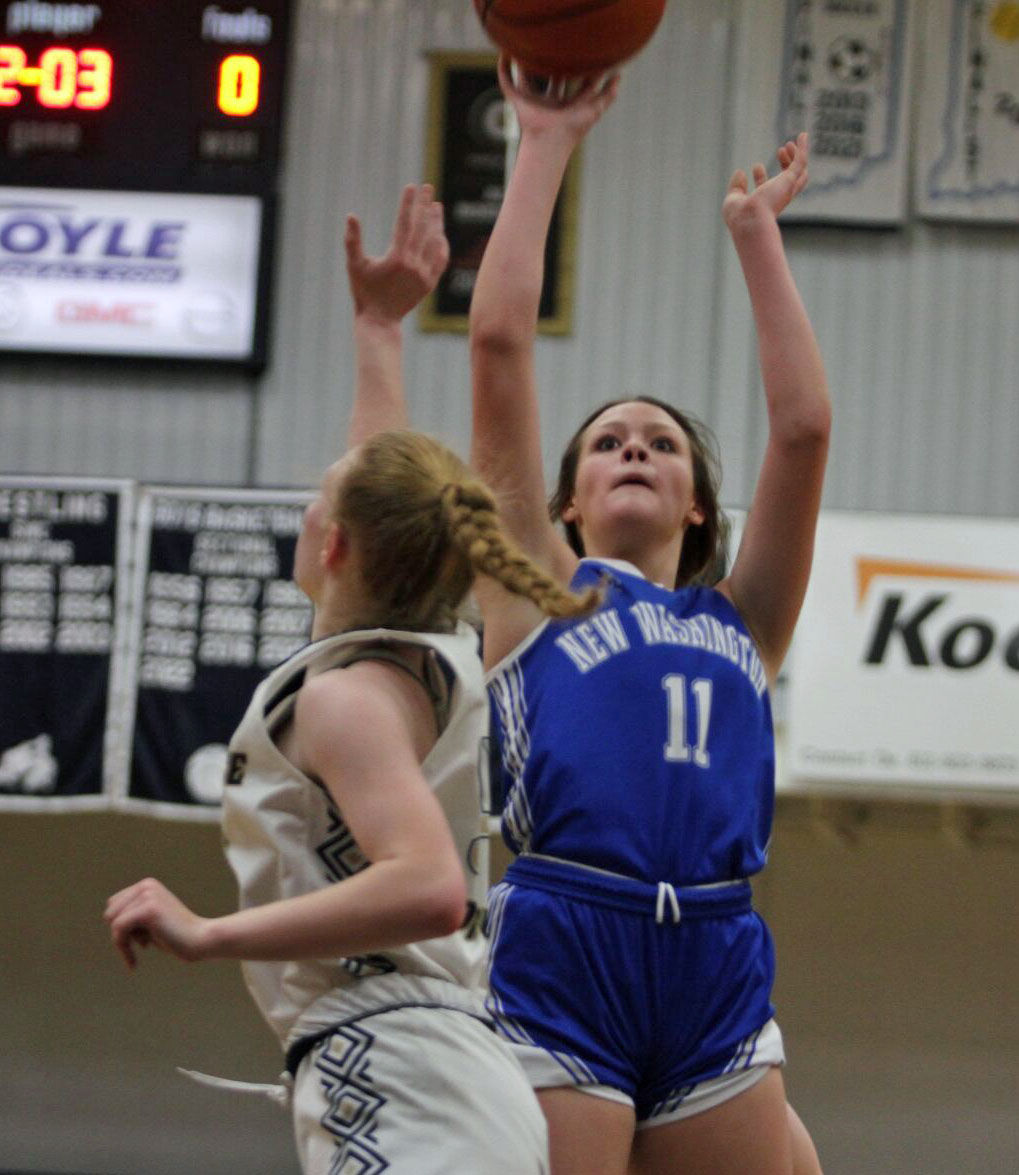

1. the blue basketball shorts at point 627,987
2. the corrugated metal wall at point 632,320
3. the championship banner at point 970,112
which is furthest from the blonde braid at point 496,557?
the championship banner at point 970,112

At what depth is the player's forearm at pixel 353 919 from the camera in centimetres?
148

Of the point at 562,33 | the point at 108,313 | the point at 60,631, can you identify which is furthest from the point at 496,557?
the point at 108,313

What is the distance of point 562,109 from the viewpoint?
225 cm

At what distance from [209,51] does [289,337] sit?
3.80ft

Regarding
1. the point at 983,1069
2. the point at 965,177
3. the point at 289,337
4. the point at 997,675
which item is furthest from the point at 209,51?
the point at 983,1069

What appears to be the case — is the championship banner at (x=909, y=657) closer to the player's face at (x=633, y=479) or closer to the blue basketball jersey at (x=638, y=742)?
the player's face at (x=633, y=479)

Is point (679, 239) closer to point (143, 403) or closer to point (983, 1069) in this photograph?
point (143, 403)

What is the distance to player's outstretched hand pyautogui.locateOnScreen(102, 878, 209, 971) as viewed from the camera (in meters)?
1.48

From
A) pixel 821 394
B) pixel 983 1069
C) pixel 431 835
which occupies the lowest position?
pixel 983 1069

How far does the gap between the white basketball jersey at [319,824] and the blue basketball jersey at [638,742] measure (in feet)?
1.18

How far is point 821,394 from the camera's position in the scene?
2.24 meters

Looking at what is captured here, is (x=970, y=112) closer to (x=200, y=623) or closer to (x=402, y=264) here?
(x=200, y=623)

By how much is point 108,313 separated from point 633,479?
4.62 metres

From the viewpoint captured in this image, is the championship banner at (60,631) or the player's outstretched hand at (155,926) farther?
the championship banner at (60,631)
